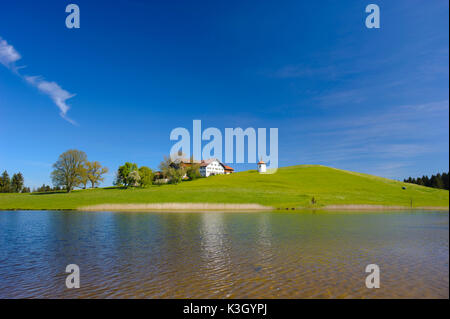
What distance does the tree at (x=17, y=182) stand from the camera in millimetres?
156375

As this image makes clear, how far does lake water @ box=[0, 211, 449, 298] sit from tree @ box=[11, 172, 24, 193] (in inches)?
6702

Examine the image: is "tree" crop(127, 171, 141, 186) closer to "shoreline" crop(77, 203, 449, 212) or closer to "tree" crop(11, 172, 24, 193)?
"shoreline" crop(77, 203, 449, 212)

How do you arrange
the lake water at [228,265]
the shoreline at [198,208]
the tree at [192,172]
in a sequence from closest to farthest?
the lake water at [228,265], the shoreline at [198,208], the tree at [192,172]

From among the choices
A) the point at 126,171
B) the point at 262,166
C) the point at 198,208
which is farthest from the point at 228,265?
the point at 262,166

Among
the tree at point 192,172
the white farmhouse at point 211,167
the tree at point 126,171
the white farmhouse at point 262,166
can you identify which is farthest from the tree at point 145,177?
the white farmhouse at point 211,167

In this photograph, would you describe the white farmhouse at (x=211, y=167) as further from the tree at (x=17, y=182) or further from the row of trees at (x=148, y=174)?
the tree at (x=17, y=182)

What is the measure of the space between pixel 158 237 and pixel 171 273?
1066 centimetres

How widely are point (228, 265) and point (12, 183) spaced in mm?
189556

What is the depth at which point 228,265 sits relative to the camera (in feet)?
46.5

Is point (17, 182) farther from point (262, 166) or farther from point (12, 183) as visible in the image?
point (262, 166)

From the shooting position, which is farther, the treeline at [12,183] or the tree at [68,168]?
the treeline at [12,183]

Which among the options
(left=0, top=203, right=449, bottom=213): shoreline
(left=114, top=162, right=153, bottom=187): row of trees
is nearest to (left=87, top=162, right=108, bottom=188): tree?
(left=114, top=162, right=153, bottom=187): row of trees

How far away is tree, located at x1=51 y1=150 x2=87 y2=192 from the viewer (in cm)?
9500
